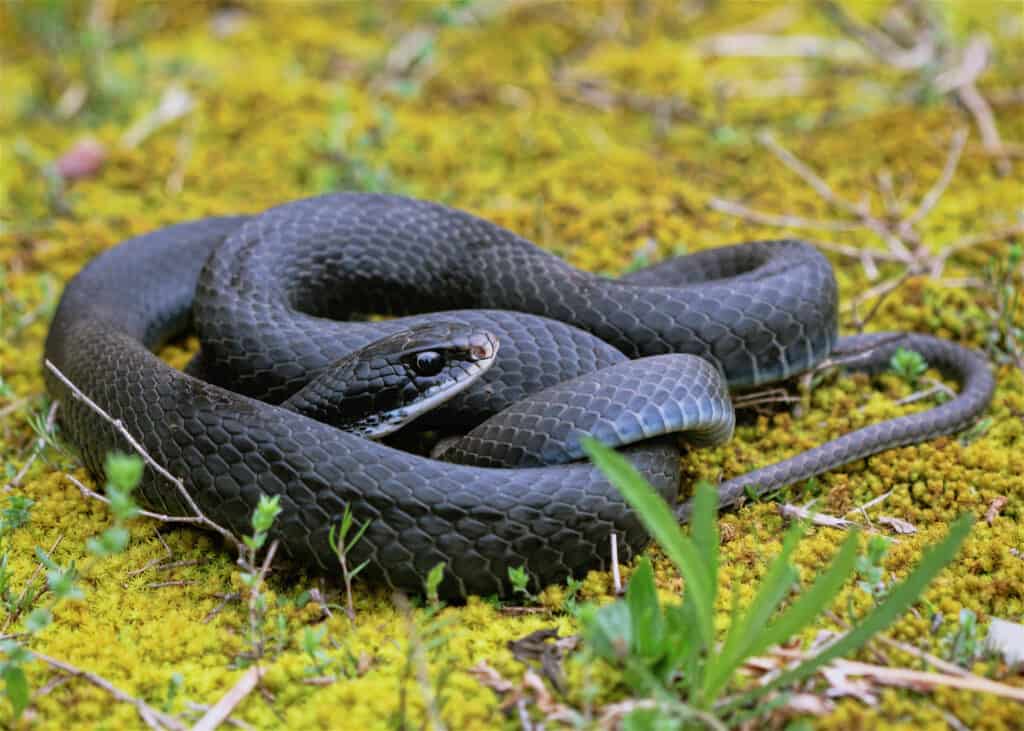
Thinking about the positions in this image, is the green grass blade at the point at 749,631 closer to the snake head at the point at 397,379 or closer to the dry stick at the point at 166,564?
the snake head at the point at 397,379

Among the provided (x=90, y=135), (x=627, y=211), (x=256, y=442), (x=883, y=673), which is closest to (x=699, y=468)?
(x=883, y=673)

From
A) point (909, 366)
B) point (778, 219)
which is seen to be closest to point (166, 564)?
point (909, 366)

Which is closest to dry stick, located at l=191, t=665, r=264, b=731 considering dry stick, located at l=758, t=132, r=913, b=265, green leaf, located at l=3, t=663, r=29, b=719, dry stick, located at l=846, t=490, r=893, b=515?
green leaf, located at l=3, t=663, r=29, b=719

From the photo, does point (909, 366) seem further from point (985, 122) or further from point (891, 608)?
point (985, 122)

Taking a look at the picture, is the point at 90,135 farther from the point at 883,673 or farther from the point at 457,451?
the point at 883,673

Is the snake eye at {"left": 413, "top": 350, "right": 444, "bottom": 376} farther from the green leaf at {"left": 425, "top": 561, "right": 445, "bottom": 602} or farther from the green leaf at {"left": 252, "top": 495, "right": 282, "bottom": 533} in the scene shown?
the green leaf at {"left": 252, "top": 495, "right": 282, "bottom": 533}

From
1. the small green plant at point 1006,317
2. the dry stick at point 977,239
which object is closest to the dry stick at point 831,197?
the dry stick at point 977,239
